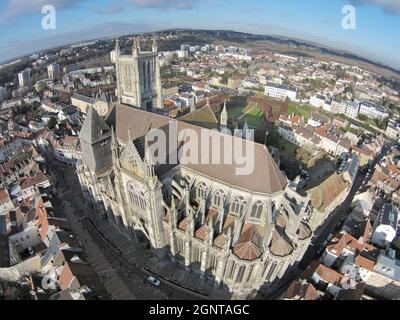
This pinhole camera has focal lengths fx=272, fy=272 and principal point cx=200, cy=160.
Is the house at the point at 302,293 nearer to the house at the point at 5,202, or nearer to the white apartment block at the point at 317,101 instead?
the house at the point at 5,202

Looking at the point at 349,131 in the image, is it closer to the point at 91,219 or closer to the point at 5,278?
the point at 91,219

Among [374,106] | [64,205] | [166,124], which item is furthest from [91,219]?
[374,106]

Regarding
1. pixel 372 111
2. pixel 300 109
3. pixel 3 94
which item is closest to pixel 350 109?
pixel 372 111

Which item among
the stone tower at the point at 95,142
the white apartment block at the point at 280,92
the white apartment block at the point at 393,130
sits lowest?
the white apartment block at the point at 393,130

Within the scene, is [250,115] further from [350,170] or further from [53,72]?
[53,72]

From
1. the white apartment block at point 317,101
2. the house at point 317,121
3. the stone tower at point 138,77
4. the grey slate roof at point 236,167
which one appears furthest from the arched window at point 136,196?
the white apartment block at point 317,101
